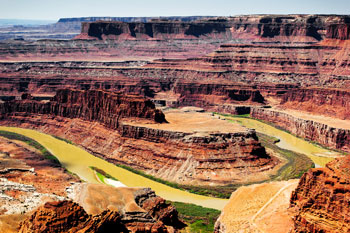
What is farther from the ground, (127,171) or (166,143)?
(166,143)

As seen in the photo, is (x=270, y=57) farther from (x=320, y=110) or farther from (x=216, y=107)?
(x=320, y=110)

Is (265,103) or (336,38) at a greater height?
(336,38)

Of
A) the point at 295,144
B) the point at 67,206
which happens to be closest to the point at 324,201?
the point at 67,206

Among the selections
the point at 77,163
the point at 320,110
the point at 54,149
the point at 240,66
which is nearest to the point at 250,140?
the point at 77,163

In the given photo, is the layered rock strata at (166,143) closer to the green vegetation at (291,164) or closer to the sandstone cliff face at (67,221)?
the green vegetation at (291,164)

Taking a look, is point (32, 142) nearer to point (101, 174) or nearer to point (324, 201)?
point (101, 174)

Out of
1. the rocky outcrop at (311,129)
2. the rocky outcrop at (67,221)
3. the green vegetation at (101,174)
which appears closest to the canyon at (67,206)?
the rocky outcrop at (67,221)
